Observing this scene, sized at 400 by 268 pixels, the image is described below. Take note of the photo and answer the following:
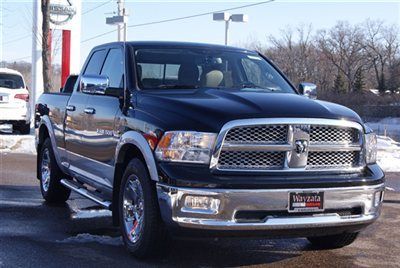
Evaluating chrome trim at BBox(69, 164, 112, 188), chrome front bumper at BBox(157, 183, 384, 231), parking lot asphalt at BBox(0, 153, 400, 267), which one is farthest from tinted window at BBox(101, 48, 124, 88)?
chrome front bumper at BBox(157, 183, 384, 231)

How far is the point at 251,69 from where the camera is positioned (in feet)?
22.0

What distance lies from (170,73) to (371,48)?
91.0 m

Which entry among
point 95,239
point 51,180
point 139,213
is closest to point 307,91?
point 139,213

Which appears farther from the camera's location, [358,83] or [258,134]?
[358,83]

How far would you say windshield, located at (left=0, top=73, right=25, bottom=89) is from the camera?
17672 mm

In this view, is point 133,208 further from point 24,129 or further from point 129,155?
point 24,129

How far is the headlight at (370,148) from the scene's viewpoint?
5.34m

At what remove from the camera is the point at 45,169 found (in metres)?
8.59

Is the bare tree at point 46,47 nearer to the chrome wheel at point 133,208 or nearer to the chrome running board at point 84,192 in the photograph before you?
the chrome running board at point 84,192

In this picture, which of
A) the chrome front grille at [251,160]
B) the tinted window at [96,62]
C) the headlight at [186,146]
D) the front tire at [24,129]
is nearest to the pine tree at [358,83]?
the front tire at [24,129]

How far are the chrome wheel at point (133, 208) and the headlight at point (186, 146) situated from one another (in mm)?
504

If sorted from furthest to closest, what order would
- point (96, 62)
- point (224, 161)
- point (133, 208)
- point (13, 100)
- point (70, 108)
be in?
point (13, 100) → point (96, 62) → point (70, 108) → point (133, 208) → point (224, 161)

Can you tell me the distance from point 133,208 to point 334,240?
195 cm

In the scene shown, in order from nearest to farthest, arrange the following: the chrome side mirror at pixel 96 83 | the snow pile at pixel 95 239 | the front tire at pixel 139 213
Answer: the front tire at pixel 139 213, the chrome side mirror at pixel 96 83, the snow pile at pixel 95 239
